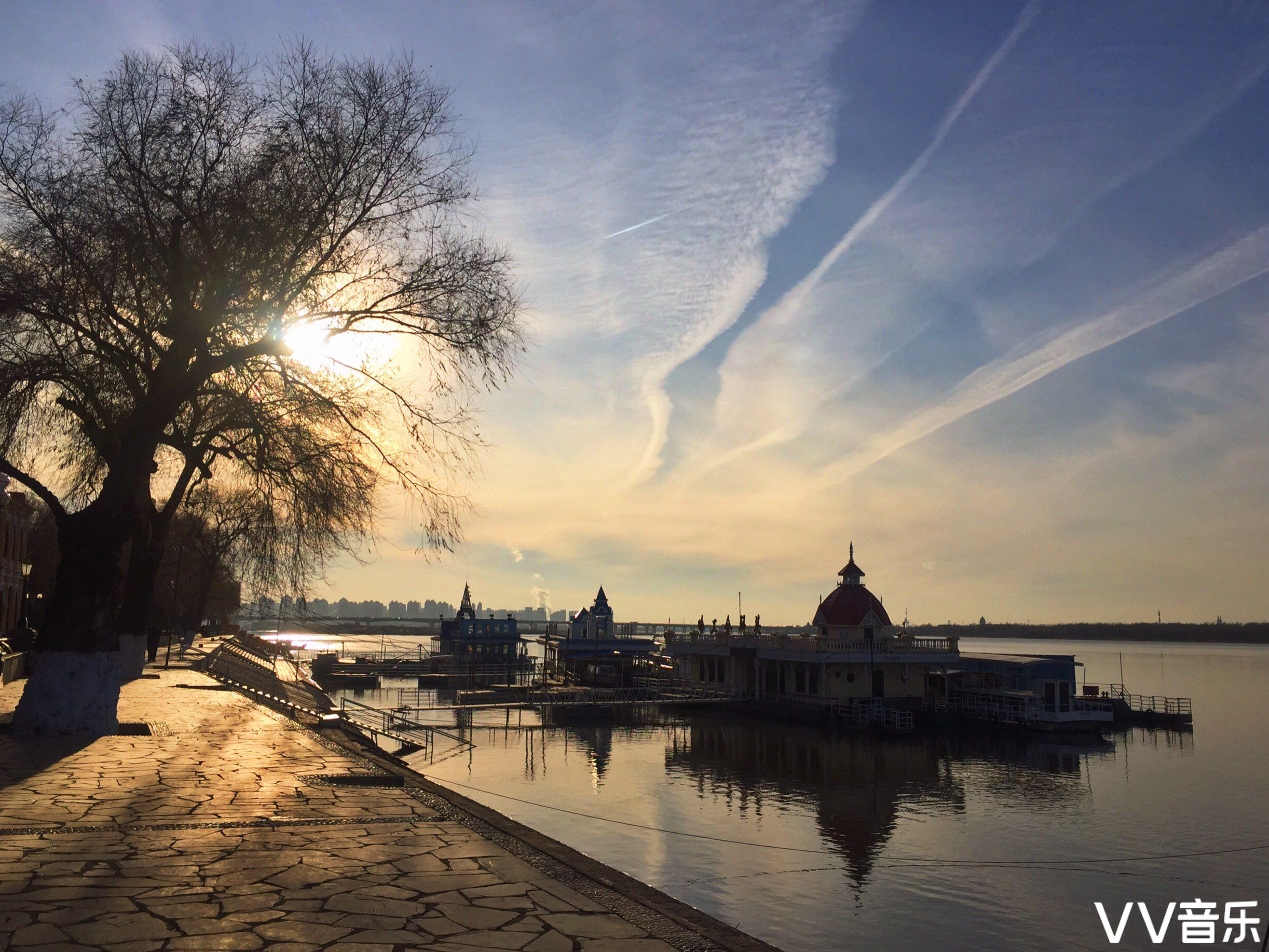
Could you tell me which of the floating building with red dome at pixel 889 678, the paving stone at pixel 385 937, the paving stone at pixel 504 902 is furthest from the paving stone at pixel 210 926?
the floating building with red dome at pixel 889 678

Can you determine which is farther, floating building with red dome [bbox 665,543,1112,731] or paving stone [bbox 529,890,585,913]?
floating building with red dome [bbox 665,543,1112,731]

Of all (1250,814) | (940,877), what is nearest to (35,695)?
(940,877)

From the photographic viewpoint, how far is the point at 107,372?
18375 millimetres

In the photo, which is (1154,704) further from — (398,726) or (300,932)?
(300,932)

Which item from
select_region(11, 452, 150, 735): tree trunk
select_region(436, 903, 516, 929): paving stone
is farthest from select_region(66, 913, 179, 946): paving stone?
select_region(11, 452, 150, 735): tree trunk

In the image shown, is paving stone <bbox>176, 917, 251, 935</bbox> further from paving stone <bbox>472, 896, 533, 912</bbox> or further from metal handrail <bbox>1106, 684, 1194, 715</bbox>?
metal handrail <bbox>1106, 684, 1194, 715</bbox>

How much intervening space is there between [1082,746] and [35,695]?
49510 mm

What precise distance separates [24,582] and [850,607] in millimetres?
49777

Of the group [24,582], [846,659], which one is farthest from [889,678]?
[24,582]

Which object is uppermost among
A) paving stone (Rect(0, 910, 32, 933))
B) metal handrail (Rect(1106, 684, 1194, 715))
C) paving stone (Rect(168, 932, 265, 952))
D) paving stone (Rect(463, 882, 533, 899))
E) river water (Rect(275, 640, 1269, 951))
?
paving stone (Rect(0, 910, 32, 933))

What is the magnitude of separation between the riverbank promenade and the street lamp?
162ft

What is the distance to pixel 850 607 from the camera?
5812cm

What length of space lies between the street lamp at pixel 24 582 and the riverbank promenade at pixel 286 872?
49322mm

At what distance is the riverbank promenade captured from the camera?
6.03 meters
